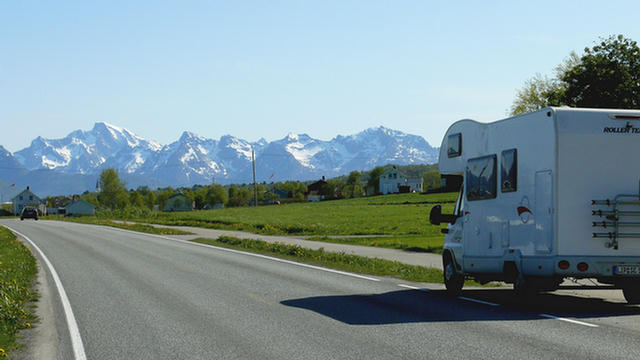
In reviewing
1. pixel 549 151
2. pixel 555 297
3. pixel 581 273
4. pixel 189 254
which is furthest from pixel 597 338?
pixel 189 254

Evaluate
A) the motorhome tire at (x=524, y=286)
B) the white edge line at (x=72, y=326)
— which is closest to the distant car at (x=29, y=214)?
the white edge line at (x=72, y=326)

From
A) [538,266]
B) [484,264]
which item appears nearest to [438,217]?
[484,264]

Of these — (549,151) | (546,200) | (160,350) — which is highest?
(549,151)

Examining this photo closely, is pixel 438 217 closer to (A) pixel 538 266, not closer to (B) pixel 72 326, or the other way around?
(A) pixel 538 266

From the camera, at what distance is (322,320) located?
1163cm

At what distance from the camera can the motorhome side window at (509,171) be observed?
43.4ft

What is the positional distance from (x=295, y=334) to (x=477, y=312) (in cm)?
389

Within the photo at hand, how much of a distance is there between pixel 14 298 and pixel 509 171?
10.5 m

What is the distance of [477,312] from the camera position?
1267 cm

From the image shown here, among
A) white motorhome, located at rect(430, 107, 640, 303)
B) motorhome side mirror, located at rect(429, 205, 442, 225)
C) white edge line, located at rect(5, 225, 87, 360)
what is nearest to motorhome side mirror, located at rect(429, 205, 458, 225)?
motorhome side mirror, located at rect(429, 205, 442, 225)

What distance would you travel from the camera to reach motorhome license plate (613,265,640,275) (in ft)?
40.2

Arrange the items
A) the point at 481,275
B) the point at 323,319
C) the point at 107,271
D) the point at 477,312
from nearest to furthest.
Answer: the point at 323,319 < the point at 477,312 < the point at 481,275 < the point at 107,271

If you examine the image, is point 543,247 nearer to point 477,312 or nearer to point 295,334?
point 477,312

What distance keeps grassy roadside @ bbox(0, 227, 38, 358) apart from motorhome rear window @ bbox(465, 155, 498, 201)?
28.6 ft
